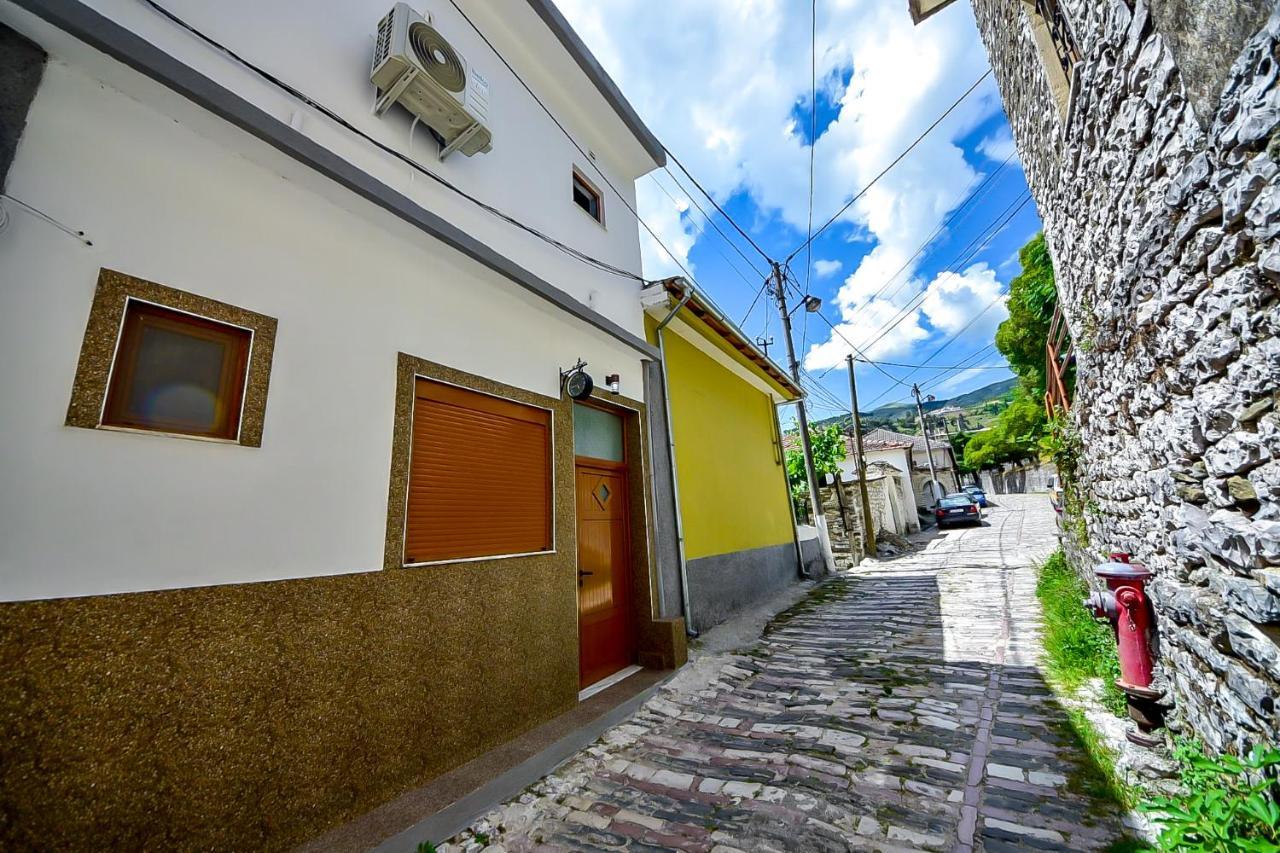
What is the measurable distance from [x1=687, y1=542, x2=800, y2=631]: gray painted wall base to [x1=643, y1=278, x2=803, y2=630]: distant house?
2 centimetres

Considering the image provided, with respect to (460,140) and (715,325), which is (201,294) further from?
(715,325)

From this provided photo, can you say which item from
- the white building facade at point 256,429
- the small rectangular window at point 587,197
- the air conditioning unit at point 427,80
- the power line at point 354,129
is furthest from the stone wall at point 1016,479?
the air conditioning unit at point 427,80

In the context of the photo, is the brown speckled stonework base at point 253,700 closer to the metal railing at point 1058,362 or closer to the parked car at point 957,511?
the metal railing at point 1058,362

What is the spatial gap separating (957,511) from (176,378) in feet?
77.7

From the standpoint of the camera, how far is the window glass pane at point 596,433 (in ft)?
17.6

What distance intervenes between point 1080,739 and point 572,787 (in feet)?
11.5

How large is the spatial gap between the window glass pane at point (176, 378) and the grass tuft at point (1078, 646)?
6.28 m

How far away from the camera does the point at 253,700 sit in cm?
235

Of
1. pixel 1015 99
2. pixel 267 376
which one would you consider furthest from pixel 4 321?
pixel 1015 99

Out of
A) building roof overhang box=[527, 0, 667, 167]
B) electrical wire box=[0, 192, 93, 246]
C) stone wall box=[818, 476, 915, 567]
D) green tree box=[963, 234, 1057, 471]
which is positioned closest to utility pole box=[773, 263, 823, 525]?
stone wall box=[818, 476, 915, 567]

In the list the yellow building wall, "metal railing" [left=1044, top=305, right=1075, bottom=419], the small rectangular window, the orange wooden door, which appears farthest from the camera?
the yellow building wall

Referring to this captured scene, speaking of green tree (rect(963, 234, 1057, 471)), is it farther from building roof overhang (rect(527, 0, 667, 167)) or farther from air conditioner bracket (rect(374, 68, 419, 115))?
air conditioner bracket (rect(374, 68, 419, 115))

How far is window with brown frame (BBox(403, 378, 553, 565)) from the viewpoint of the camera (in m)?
3.46

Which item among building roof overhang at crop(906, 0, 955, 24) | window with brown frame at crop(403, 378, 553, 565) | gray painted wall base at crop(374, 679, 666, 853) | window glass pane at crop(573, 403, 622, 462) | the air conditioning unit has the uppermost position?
building roof overhang at crop(906, 0, 955, 24)
